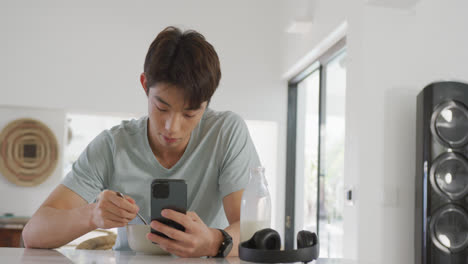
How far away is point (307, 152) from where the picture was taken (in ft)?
14.3

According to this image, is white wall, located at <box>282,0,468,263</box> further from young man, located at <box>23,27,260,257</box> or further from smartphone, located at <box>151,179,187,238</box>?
smartphone, located at <box>151,179,187,238</box>

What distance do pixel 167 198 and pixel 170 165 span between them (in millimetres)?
391

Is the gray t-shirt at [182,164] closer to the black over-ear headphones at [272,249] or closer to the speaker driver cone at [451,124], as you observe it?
the black over-ear headphones at [272,249]

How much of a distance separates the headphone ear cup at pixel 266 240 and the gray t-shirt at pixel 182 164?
394 mm

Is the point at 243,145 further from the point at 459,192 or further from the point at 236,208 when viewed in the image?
the point at 459,192

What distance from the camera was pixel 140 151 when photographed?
4.61 ft

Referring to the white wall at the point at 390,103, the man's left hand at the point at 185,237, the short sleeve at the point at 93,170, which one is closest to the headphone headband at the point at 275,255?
the man's left hand at the point at 185,237

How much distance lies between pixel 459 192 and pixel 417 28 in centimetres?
101

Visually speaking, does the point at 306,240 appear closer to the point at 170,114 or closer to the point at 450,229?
the point at 170,114

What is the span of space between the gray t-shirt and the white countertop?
28 centimetres

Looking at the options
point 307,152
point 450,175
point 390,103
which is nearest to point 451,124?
point 450,175

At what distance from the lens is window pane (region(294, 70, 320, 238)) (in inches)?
161

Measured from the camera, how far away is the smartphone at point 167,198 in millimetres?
1035

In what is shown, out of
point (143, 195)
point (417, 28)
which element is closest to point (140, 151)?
point (143, 195)
